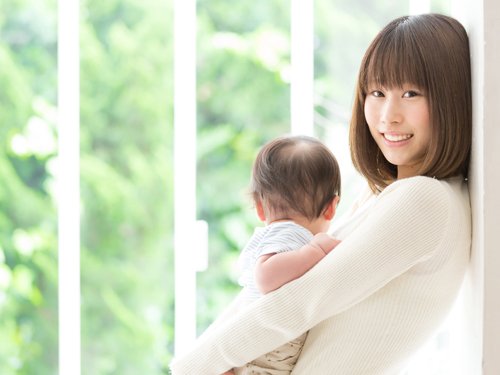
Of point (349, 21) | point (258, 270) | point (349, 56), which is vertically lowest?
point (258, 270)

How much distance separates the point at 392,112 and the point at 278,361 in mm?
620

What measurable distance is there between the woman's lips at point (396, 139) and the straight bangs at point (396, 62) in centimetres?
11

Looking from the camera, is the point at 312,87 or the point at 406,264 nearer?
the point at 406,264

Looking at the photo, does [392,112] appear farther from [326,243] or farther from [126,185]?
[126,185]

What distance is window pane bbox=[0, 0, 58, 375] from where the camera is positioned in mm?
2270

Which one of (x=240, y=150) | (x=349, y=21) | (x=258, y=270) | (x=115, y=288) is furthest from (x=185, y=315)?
(x=349, y=21)

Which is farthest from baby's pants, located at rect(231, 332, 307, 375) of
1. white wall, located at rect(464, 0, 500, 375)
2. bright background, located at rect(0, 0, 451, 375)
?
bright background, located at rect(0, 0, 451, 375)

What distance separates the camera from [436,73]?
101cm

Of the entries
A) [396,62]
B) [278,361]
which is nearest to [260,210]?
[278,361]

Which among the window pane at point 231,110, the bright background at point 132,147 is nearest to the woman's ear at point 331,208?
the bright background at point 132,147

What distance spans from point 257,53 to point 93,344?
169 cm

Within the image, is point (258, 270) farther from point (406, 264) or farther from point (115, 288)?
point (115, 288)

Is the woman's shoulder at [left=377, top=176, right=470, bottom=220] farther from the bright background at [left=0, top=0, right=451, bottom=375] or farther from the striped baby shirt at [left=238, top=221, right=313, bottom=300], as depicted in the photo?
the bright background at [left=0, top=0, right=451, bottom=375]

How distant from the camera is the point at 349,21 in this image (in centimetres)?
222
